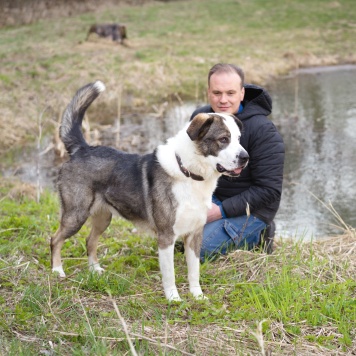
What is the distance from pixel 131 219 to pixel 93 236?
0.57m

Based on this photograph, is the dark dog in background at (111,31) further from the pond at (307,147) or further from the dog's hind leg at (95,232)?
the dog's hind leg at (95,232)

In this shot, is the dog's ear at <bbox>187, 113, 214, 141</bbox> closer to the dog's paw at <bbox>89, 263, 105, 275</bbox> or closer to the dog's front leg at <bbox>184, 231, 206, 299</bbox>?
the dog's front leg at <bbox>184, 231, 206, 299</bbox>

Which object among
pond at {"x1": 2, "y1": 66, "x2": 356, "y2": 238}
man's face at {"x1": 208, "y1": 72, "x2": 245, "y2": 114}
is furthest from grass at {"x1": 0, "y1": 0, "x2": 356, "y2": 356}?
man's face at {"x1": 208, "y1": 72, "x2": 245, "y2": 114}

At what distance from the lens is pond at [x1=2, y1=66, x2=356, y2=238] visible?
7.34 meters

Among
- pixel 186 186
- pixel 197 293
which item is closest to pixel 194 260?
pixel 197 293

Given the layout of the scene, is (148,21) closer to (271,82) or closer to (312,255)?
(271,82)

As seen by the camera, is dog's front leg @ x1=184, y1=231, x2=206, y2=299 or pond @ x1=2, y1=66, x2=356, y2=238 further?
pond @ x1=2, y1=66, x2=356, y2=238

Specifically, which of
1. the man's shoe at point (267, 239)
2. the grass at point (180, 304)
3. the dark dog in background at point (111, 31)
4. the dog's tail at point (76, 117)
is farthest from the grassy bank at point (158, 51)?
the man's shoe at point (267, 239)

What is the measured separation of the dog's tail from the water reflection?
2496 millimetres

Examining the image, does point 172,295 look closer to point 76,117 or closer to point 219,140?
point 219,140

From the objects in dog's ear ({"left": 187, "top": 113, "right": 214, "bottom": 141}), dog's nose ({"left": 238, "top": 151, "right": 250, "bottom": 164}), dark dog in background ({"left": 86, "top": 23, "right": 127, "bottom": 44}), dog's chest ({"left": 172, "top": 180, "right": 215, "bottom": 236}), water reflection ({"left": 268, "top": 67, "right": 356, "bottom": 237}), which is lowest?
water reflection ({"left": 268, "top": 67, "right": 356, "bottom": 237})

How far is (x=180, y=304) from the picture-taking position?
4.20 metres

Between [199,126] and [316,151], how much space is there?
6.16 meters

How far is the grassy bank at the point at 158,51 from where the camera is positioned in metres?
12.8
